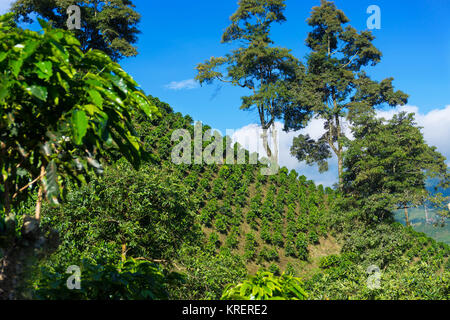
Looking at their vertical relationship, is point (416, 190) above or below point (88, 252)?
above

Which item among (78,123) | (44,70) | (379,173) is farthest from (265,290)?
(379,173)

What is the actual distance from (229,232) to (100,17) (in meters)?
17.3

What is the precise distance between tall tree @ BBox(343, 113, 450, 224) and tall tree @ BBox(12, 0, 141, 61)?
15971 millimetres

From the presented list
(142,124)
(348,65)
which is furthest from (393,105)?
(142,124)

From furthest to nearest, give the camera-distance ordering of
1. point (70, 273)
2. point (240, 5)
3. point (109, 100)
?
point (240, 5)
point (70, 273)
point (109, 100)

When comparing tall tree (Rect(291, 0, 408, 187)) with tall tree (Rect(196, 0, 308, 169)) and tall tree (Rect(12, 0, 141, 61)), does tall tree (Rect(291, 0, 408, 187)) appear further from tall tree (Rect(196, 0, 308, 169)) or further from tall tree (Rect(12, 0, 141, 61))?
tall tree (Rect(12, 0, 141, 61))

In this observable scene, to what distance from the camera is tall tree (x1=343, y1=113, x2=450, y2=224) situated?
45.9ft

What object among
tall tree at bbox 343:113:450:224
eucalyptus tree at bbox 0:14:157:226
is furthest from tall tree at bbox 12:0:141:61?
eucalyptus tree at bbox 0:14:157:226

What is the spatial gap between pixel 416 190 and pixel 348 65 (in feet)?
44.4

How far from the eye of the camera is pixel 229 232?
1523 cm

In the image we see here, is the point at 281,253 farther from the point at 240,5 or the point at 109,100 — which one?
the point at 240,5

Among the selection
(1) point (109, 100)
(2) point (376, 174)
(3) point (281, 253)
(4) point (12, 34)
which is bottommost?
(3) point (281, 253)

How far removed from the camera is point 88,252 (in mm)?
6250

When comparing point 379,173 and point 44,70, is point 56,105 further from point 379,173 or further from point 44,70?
point 379,173
